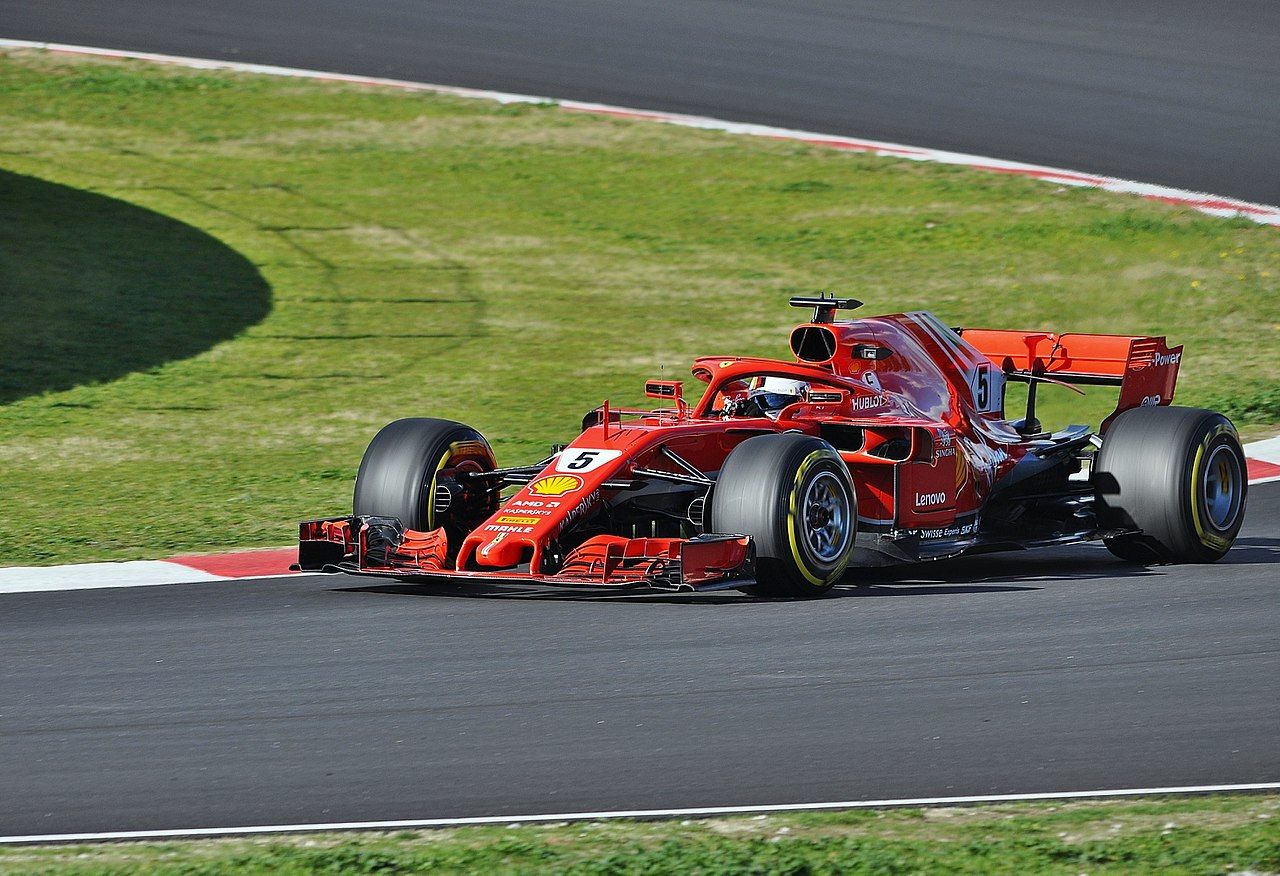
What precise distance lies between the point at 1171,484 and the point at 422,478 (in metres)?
4.19

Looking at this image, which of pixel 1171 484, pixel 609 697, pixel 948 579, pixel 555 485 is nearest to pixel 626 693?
pixel 609 697

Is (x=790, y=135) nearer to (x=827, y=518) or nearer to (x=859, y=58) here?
(x=859, y=58)

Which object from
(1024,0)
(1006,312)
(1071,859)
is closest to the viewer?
(1071,859)

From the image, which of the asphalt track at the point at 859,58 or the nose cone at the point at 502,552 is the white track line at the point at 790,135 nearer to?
the asphalt track at the point at 859,58

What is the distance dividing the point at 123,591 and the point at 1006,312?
38.4 feet

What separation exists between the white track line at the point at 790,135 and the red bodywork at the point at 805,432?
37.1ft

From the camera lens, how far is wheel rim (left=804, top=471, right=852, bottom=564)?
9875 millimetres

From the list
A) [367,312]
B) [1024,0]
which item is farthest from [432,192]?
[1024,0]

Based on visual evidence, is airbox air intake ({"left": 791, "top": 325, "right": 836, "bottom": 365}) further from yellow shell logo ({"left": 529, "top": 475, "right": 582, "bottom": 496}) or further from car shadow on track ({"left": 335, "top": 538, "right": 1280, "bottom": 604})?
yellow shell logo ({"left": 529, "top": 475, "right": 582, "bottom": 496})

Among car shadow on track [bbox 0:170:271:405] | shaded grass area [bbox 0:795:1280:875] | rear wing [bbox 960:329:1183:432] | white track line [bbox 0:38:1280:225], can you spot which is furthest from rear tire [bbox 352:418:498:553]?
white track line [bbox 0:38:1280:225]

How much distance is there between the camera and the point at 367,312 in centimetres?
2033

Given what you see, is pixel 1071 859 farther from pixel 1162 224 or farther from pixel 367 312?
pixel 1162 224

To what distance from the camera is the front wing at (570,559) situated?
946 cm

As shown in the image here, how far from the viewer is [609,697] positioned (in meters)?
8.00
